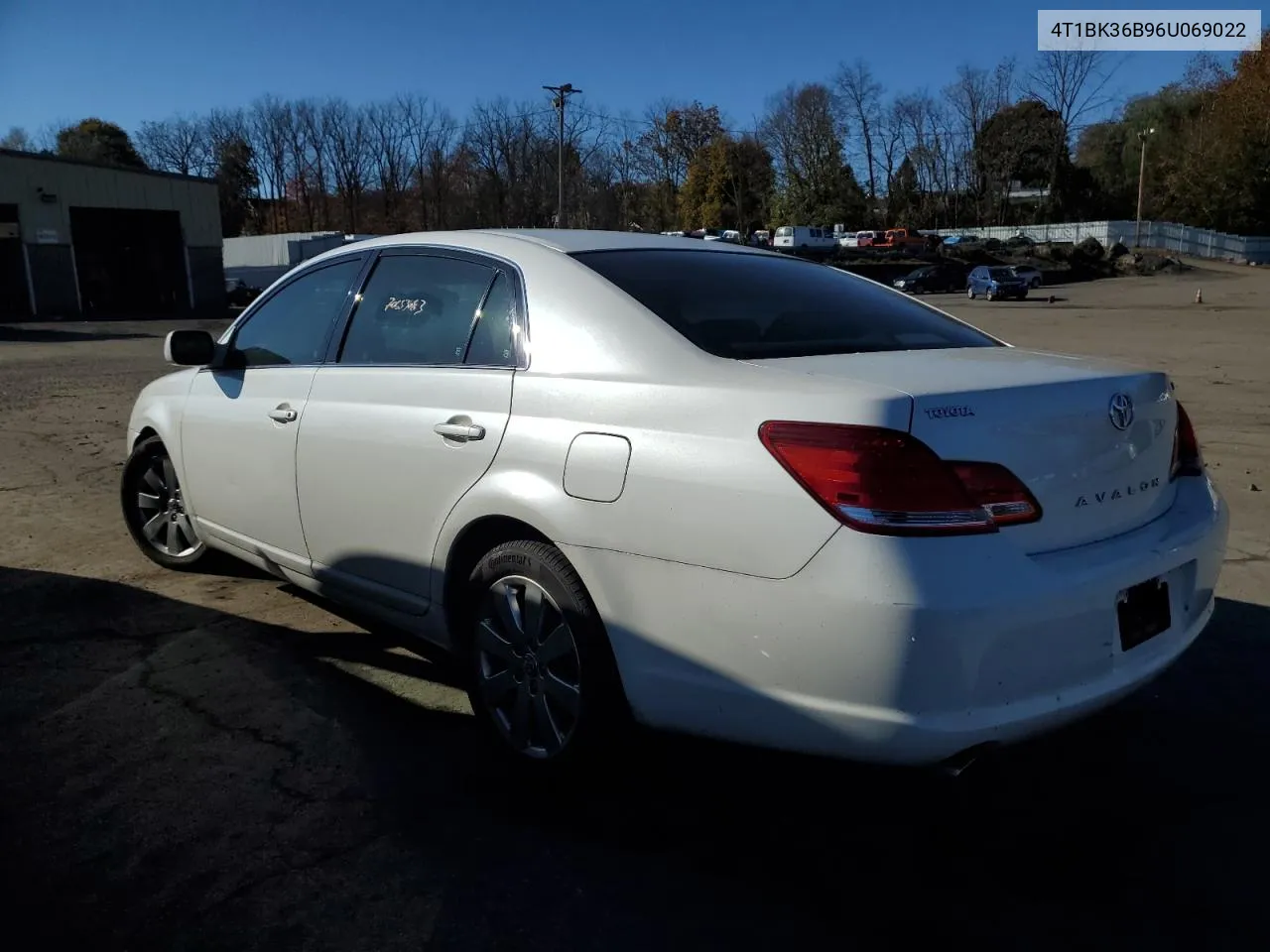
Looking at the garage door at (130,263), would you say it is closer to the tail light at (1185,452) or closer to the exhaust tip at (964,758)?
the tail light at (1185,452)

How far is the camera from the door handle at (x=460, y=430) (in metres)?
3.00

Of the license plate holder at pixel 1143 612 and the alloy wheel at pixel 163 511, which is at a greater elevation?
the license plate holder at pixel 1143 612

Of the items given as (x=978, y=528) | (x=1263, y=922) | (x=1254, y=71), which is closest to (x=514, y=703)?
(x=978, y=528)

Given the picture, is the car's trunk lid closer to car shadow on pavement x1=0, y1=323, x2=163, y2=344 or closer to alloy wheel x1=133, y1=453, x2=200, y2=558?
alloy wheel x1=133, y1=453, x2=200, y2=558

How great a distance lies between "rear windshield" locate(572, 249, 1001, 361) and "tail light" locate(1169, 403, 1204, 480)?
A: 2.13 feet

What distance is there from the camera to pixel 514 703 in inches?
118

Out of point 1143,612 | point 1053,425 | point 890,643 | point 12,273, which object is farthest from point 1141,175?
point 890,643

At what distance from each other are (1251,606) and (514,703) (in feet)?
11.2

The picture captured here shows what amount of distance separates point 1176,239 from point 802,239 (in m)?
27.7

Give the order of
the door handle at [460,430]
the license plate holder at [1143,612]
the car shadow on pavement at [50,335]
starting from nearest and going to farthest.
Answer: the license plate holder at [1143,612], the door handle at [460,430], the car shadow on pavement at [50,335]

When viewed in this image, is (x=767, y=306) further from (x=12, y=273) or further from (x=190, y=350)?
(x=12, y=273)

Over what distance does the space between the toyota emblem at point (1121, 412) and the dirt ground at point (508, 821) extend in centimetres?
100

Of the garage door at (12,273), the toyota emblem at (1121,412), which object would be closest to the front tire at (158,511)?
the toyota emblem at (1121,412)

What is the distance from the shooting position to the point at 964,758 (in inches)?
89.3
